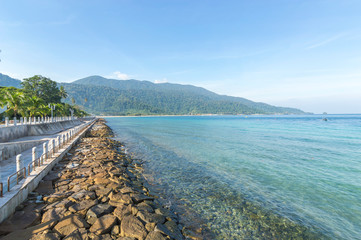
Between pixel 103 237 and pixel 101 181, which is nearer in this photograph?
pixel 103 237

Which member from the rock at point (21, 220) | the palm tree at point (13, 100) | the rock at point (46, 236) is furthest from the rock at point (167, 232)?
the palm tree at point (13, 100)

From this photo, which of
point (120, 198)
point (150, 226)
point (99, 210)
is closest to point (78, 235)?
point (99, 210)

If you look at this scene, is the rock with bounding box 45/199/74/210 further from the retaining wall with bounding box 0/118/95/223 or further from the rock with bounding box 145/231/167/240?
the rock with bounding box 145/231/167/240

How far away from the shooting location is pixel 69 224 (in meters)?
5.00

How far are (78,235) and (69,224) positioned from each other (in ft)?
2.12

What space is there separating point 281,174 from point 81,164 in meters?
13.7

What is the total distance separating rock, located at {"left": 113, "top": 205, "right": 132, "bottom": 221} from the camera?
5.64m

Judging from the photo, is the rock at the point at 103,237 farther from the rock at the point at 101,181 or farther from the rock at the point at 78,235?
the rock at the point at 101,181

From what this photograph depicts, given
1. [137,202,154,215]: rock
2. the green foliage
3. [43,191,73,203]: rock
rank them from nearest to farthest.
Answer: [137,202,154,215]: rock, [43,191,73,203]: rock, the green foliage

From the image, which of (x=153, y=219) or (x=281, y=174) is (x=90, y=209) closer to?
(x=153, y=219)

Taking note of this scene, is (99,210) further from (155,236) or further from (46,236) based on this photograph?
(155,236)

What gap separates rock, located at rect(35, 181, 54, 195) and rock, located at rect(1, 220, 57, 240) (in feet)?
8.48

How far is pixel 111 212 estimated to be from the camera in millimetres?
5934

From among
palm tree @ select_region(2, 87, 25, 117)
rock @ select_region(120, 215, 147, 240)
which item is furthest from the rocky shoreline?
palm tree @ select_region(2, 87, 25, 117)
